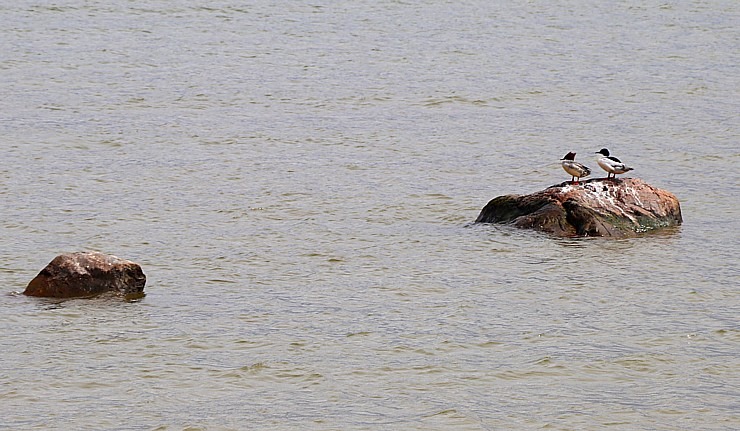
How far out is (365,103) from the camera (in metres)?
22.2

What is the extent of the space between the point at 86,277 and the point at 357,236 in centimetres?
359

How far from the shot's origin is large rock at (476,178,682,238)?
13.3 metres

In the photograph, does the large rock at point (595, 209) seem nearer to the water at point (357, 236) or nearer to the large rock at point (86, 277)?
the water at point (357, 236)

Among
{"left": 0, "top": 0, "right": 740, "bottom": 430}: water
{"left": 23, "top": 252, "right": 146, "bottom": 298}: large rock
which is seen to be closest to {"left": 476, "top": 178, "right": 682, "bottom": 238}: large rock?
{"left": 0, "top": 0, "right": 740, "bottom": 430}: water

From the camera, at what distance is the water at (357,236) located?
8.88 m

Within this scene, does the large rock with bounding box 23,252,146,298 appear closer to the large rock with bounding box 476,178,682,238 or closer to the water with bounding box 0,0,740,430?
the water with bounding box 0,0,740,430

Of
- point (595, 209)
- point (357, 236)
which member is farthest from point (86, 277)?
point (595, 209)

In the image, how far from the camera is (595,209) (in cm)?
1338

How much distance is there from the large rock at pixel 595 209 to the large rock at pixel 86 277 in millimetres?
4517

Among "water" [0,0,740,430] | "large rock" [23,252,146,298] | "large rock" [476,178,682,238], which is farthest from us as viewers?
"large rock" [476,178,682,238]

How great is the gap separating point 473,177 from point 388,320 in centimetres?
646

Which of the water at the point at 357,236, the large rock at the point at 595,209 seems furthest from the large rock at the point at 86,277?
the large rock at the point at 595,209

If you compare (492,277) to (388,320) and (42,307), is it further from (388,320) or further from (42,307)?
(42,307)

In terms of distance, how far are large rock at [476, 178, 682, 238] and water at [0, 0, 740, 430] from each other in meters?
0.24
